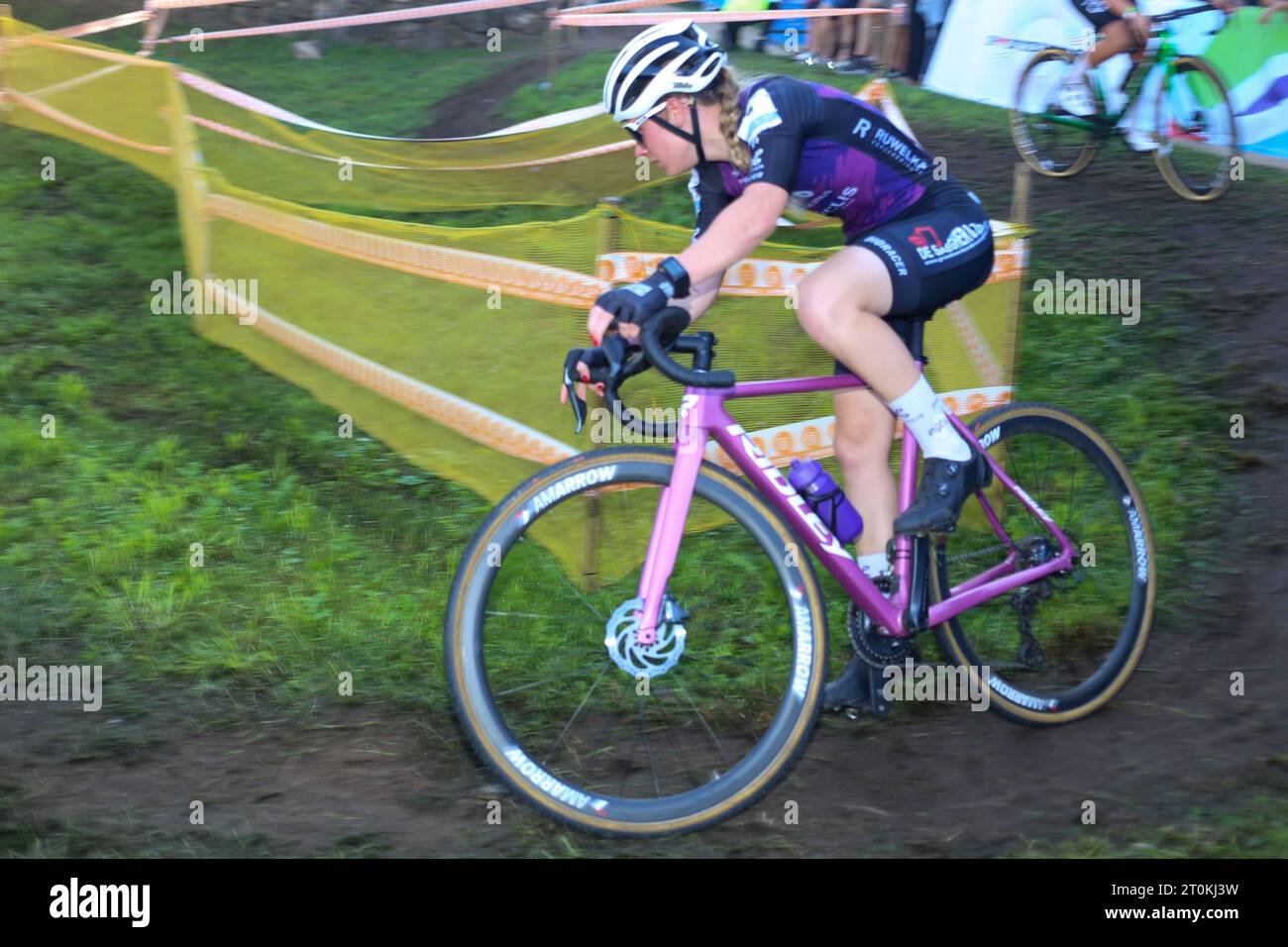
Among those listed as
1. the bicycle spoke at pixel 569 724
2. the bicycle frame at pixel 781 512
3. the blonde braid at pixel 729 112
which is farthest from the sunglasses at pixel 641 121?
the bicycle spoke at pixel 569 724

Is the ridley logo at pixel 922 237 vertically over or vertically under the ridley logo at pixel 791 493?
over

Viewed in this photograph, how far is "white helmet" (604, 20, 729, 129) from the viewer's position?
343cm

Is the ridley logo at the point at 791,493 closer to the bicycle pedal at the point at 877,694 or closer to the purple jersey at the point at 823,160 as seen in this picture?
the bicycle pedal at the point at 877,694

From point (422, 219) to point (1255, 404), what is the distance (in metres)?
4.75

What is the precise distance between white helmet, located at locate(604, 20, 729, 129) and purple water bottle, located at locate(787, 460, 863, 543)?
111cm

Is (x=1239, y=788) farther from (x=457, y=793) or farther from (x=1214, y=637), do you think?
(x=457, y=793)

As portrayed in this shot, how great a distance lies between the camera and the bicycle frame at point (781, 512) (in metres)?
3.36

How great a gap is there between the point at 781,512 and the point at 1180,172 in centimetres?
674

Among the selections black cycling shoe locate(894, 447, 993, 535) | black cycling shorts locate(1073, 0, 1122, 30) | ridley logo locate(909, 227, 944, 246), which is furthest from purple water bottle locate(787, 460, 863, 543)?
black cycling shorts locate(1073, 0, 1122, 30)

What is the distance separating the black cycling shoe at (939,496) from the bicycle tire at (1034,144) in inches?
251

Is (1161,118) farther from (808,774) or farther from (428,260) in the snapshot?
(808,774)

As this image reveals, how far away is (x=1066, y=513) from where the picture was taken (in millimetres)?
4285

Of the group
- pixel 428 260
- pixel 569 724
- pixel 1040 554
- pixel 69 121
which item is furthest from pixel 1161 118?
pixel 69 121
